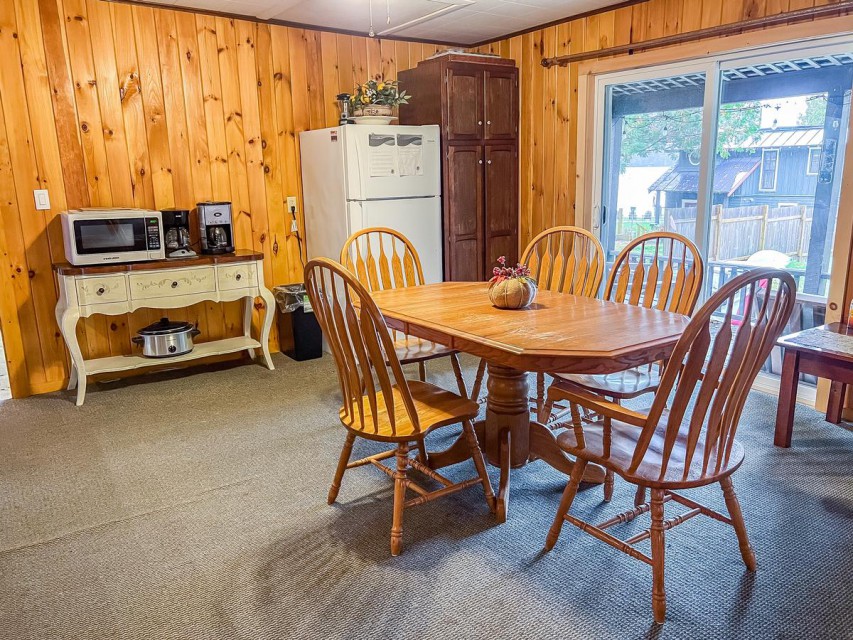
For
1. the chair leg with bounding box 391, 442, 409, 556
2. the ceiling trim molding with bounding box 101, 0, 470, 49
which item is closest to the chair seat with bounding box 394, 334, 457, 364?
the chair leg with bounding box 391, 442, 409, 556

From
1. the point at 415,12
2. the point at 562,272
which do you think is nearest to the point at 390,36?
the point at 415,12

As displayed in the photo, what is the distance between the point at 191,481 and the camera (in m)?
2.69

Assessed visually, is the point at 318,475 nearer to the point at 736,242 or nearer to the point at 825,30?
the point at 736,242

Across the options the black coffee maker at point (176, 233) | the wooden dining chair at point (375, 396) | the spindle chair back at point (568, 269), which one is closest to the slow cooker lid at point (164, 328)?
the black coffee maker at point (176, 233)

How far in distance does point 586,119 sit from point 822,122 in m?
1.41

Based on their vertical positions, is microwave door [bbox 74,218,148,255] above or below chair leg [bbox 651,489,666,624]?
above

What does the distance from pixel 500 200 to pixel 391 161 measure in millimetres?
938

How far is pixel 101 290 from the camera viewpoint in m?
3.53

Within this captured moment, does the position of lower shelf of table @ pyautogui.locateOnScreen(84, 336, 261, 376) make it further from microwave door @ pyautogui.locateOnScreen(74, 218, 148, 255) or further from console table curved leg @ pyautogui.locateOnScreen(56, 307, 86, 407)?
microwave door @ pyautogui.locateOnScreen(74, 218, 148, 255)

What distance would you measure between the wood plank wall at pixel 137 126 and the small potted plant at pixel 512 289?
243cm

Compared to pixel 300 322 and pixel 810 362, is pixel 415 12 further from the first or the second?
pixel 810 362

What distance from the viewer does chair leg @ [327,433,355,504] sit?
2369 mm

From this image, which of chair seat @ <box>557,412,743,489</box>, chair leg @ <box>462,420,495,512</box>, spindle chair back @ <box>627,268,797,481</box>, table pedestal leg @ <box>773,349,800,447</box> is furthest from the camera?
table pedestal leg @ <box>773,349,800,447</box>

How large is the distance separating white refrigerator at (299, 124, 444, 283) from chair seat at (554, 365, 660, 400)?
196 cm
